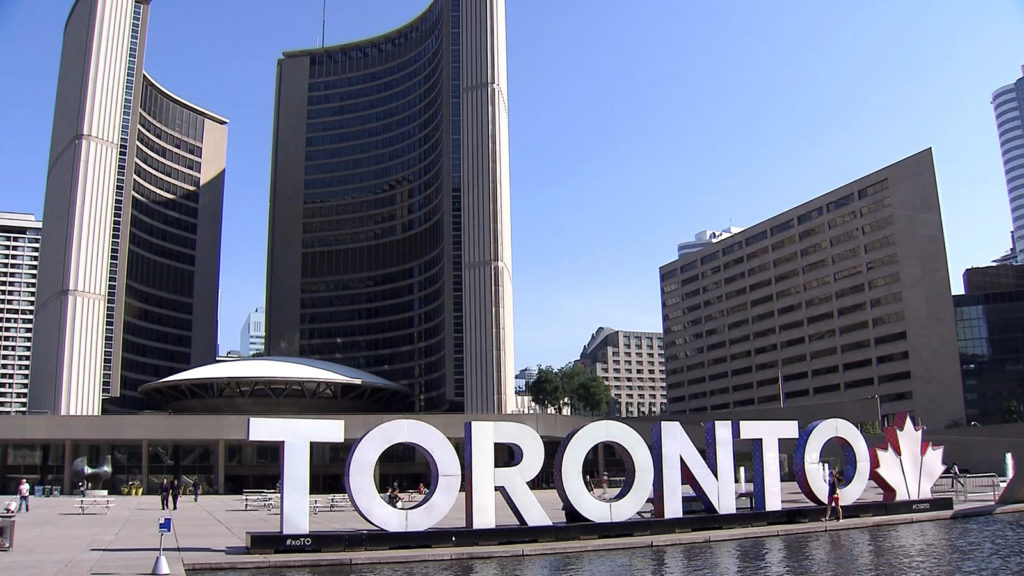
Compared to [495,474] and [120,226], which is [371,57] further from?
[495,474]

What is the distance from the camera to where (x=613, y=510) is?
97.8ft

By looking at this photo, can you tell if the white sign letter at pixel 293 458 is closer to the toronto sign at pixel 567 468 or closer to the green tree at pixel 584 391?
the toronto sign at pixel 567 468

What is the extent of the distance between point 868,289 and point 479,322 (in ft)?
190

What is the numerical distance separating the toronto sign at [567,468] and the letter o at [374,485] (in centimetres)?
3

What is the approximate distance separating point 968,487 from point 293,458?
45.5 meters

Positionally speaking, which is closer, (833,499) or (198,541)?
(198,541)

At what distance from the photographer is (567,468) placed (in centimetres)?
2945

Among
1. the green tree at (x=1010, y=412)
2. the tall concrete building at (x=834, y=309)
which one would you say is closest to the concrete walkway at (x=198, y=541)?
the tall concrete building at (x=834, y=309)

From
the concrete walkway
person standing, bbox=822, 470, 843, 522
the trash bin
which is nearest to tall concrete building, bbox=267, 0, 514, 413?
the concrete walkway

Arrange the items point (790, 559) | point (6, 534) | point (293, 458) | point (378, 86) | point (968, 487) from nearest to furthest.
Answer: point (790, 559), point (6, 534), point (293, 458), point (968, 487), point (378, 86)

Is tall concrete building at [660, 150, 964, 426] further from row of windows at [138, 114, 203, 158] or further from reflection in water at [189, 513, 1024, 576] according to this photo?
row of windows at [138, 114, 203, 158]

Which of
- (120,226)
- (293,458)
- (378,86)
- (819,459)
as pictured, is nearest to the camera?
(293,458)

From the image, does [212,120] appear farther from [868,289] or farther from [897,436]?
[897,436]

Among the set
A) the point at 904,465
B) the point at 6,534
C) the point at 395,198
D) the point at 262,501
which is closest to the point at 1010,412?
the point at 904,465
